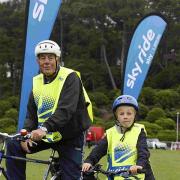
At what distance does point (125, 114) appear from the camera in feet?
14.7

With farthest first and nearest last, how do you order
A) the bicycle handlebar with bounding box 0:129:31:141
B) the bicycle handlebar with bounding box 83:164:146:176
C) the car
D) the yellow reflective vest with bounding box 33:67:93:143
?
the car, the yellow reflective vest with bounding box 33:67:93:143, the bicycle handlebar with bounding box 0:129:31:141, the bicycle handlebar with bounding box 83:164:146:176

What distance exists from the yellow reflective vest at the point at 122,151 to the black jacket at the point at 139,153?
0.04 metres

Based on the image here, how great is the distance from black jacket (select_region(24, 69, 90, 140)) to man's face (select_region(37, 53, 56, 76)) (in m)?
0.17

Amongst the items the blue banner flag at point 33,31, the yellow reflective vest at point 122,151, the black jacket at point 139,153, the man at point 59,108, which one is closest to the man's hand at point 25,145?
the man at point 59,108

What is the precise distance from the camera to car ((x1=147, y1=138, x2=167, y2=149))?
31234 mm

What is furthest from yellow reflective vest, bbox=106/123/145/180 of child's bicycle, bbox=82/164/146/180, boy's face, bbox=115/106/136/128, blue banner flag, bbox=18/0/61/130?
blue banner flag, bbox=18/0/61/130

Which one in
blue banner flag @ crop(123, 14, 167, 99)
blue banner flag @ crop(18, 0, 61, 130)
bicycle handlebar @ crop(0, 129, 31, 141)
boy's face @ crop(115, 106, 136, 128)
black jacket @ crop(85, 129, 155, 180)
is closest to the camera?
bicycle handlebar @ crop(0, 129, 31, 141)

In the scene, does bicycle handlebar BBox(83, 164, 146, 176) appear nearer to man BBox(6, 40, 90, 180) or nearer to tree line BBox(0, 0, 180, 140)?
man BBox(6, 40, 90, 180)

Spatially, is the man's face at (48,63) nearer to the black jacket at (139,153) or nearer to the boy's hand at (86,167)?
the black jacket at (139,153)

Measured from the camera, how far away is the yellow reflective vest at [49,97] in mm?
4602

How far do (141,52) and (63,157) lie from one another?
975cm

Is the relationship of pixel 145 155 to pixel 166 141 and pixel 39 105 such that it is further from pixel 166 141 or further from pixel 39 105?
pixel 166 141

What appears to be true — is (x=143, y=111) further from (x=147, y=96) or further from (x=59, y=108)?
(x=59, y=108)

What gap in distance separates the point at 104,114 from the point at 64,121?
36.7m
